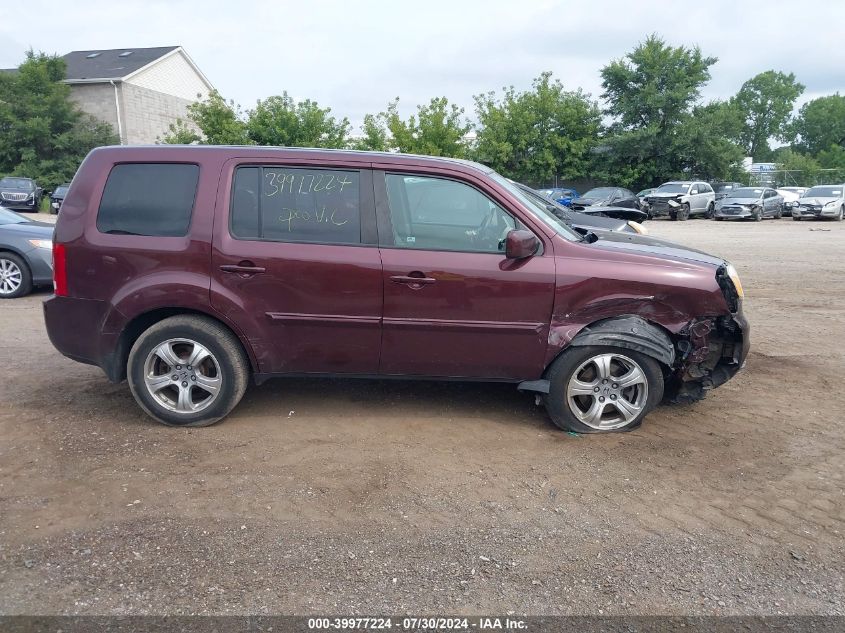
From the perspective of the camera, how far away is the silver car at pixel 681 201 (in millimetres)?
28922

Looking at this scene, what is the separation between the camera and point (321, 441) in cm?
454

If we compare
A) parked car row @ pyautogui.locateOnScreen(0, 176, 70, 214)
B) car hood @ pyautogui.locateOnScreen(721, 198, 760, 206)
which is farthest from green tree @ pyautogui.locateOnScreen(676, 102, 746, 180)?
parked car row @ pyautogui.locateOnScreen(0, 176, 70, 214)

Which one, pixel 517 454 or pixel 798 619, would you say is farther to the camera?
pixel 517 454

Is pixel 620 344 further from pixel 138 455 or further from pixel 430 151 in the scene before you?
pixel 430 151

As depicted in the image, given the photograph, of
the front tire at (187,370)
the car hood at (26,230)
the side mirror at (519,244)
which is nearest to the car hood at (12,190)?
the car hood at (26,230)

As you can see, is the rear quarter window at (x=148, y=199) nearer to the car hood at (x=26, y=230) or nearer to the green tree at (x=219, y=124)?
the car hood at (x=26, y=230)

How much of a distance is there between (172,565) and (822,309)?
28.4ft

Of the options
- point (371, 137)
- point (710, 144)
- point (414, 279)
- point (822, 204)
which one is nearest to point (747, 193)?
point (822, 204)

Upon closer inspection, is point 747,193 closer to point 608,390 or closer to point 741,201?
point 741,201

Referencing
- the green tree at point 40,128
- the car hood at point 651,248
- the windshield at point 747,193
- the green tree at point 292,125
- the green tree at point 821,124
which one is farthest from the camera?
the green tree at point 821,124

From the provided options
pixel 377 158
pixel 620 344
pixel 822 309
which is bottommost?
pixel 822 309

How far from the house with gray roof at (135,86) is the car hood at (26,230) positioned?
95.9ft

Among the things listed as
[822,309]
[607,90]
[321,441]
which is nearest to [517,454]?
[321,441]

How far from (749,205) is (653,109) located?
10.6 m
